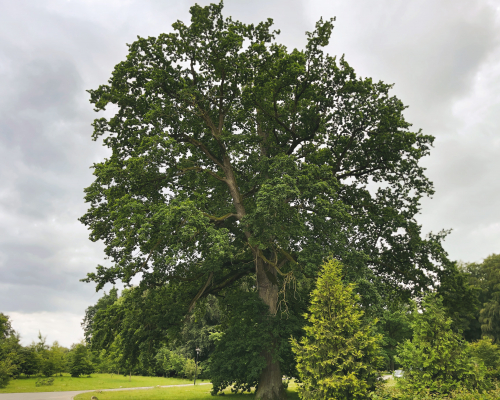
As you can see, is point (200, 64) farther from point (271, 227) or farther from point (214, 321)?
point (214, 321)

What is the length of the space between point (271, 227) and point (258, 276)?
4.52 m

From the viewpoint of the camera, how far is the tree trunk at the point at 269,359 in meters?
14.7

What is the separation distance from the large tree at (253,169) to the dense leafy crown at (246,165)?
6 centimetres

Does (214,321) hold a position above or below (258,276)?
below

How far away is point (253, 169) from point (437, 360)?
10.7 m

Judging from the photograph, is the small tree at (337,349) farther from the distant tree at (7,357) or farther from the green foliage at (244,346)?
the distant tree at (7,357)

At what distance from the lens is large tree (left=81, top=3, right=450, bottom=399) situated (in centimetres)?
1341

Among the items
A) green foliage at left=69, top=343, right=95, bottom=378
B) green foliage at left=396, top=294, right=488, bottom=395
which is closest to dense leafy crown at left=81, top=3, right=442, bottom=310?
green foliage at left=396, top=294, right=488, bottom=395

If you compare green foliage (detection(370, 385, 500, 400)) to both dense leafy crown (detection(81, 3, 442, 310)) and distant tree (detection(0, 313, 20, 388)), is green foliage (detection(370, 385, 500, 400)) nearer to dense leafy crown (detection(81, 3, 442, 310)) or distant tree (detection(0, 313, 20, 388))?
dense leafy crown (detection(81, 3, 442, 310))

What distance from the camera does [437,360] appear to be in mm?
9352

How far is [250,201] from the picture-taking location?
18969mm

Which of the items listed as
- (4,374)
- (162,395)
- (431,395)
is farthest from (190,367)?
(431,395)

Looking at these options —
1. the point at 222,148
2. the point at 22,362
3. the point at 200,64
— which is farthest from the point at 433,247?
the point at 22,362

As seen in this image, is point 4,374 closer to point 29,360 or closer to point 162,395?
point 29,360
